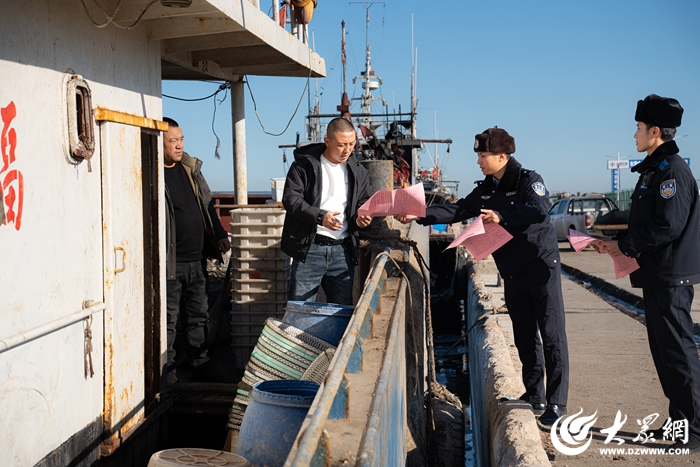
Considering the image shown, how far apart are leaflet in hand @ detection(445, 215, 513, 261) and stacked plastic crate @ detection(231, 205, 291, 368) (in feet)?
7.14

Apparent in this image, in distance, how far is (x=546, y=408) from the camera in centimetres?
Answer: 471

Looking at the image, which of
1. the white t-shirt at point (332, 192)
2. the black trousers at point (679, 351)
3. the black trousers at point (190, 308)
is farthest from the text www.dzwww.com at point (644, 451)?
the black trousers at point (190, 308)

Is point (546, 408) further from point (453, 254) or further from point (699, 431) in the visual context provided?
point (453, 254)

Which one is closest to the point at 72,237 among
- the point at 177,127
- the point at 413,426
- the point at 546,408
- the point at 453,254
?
the point at 177,127

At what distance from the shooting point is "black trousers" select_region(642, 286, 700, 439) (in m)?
4.17

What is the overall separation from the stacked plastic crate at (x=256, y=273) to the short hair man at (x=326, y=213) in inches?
50.9

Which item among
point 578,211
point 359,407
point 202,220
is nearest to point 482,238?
point 359,407

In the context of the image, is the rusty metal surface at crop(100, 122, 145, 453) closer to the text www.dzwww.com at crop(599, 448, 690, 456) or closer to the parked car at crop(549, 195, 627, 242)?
the text www.dzwww.com at crop(599, 448, 690, 456)

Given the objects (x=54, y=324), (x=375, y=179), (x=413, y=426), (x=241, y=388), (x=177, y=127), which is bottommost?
(x=413, y=426)

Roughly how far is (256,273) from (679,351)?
3.63m

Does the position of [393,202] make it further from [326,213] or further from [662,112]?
[662,112]

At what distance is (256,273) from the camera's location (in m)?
6.36

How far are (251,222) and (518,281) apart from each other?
8.65 ft

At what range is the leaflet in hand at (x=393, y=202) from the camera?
4.84m
